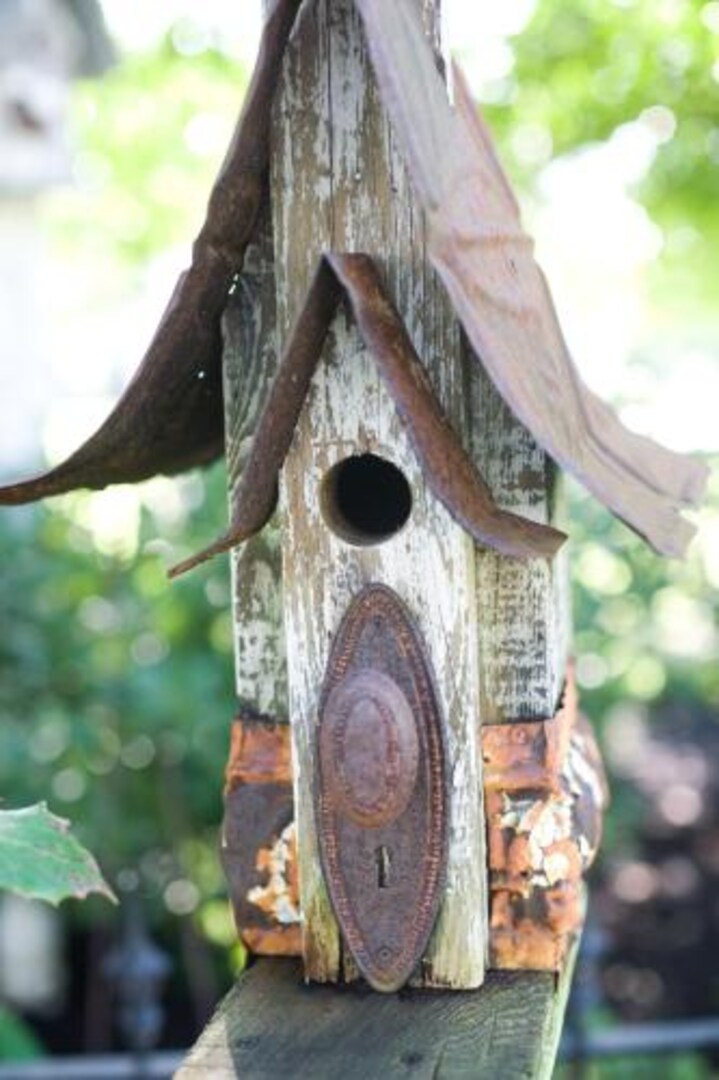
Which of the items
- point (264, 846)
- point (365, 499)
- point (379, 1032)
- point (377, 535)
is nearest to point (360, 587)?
point (377, 535)

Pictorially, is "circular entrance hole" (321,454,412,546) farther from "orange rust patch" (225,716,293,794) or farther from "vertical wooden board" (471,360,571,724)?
"orange rust patch" (225,716,293,794)

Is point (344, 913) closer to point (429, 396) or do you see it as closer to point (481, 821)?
point (481, 821)

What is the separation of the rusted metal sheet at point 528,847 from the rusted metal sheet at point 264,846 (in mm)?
235

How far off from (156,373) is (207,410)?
0.21 meters

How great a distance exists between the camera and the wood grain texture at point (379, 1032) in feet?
4.72

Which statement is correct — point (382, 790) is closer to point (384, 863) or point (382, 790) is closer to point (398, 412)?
point (384, 863)

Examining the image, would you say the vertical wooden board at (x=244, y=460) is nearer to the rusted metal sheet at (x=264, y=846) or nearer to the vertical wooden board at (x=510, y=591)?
the rusted metal sheet at (x=264, y=846)

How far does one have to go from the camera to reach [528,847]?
1670 millimetres

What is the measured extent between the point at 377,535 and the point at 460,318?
366 millimetres

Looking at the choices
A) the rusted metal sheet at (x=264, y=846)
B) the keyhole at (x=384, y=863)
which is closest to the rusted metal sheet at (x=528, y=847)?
the keyhole at (x=384, y=863)

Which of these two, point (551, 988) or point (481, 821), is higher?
point (481, 821)

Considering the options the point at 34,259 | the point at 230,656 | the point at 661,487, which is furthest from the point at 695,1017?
the point at 34,259

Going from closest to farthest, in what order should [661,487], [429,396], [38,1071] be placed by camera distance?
[429,396] < [661,487] < [38,1071]

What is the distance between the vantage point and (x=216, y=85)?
8.98 m
